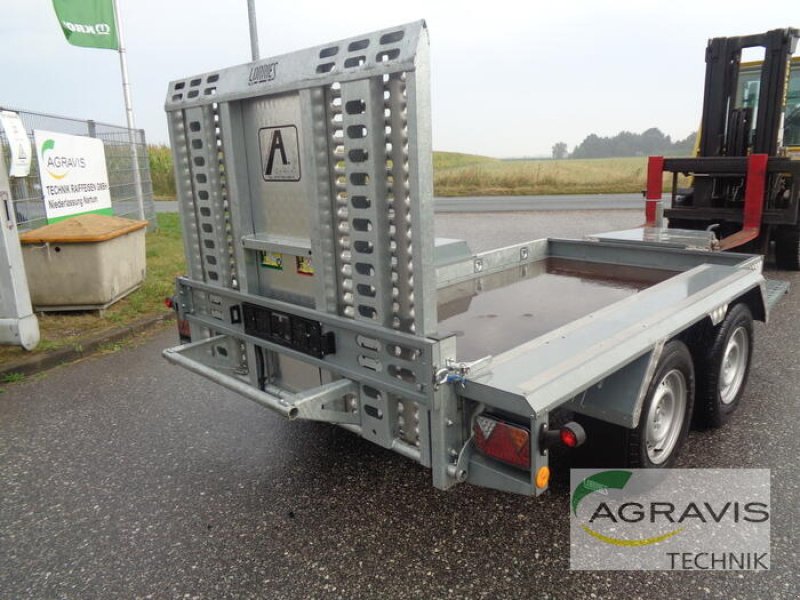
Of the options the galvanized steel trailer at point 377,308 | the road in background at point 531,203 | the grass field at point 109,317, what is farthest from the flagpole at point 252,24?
the road in background at point 531,203

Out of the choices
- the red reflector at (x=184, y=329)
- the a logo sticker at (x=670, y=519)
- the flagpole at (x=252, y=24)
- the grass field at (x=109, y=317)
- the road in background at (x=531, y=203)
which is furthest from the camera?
the road in background at (x=531, y=203)

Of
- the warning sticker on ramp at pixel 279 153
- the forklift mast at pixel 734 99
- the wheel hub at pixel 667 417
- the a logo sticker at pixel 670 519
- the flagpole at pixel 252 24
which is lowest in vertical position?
the a logo sticker at pixel 670 519

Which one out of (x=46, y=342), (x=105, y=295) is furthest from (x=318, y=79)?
(x=105, y=295)

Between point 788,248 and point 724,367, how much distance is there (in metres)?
6.17

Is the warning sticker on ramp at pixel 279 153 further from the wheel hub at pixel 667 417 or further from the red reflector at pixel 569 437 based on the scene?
the wheel hub at pixel 667 417

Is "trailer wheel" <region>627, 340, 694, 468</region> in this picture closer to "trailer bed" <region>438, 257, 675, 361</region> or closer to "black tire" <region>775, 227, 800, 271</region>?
"trailer bed" <region>438, 257, 675, 361</region>

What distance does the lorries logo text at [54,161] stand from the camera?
8.75 metres

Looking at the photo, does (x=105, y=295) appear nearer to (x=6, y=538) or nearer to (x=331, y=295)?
(x=6, y=538)

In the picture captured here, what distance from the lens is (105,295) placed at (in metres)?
6.88

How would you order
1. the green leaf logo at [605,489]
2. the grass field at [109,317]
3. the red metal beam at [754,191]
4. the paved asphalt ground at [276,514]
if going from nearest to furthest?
1. the paved asphalt ground at [276,514]
2. the green leaf logo at [605,489]
3. the grass field at [109,317]
4. the red metal beam at [754,191]

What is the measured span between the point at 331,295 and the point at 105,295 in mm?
5137

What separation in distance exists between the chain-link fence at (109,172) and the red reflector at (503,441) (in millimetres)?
6789

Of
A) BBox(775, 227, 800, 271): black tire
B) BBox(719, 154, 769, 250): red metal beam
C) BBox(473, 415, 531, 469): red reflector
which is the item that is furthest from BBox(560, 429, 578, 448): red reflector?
BBox(775, 227, 800, 271): black tire

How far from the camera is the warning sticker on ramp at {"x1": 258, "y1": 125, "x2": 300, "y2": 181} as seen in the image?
2787mm
